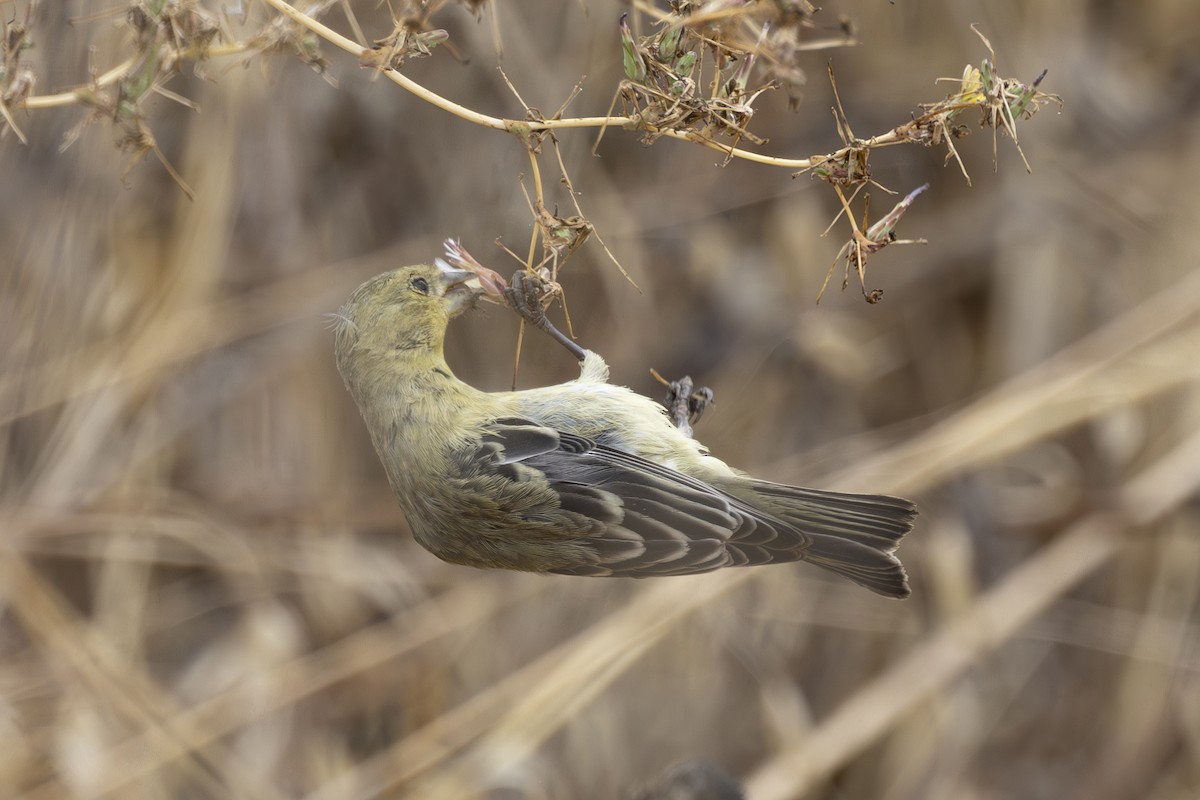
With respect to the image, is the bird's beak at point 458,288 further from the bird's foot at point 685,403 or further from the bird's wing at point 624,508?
the bird's foot at point 685,403

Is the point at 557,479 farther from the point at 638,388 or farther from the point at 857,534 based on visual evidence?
the point at 638,388

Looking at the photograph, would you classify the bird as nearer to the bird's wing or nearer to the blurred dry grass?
the bird's wing

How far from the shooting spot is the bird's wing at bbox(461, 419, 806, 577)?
2922mm

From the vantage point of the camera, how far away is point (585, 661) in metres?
5.75

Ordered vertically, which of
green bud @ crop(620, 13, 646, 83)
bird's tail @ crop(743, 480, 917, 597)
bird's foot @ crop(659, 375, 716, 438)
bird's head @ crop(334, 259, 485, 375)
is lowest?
bird's tail @ crop(743, 480, 917, 597)

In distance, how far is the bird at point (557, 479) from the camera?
298cm

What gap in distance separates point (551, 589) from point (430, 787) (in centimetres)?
126

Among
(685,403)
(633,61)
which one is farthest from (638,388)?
(633,61)

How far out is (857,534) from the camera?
315 centimetres

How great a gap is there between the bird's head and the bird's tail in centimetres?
91

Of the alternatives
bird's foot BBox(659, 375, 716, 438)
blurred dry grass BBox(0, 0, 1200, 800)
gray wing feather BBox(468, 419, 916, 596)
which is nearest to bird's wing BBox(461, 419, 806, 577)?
gray wing feather BBox(468, 419, 916, 596)

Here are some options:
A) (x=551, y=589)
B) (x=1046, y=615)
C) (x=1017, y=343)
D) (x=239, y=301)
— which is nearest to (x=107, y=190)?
(x=239, y=301)

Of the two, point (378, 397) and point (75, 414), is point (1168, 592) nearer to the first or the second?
point (378, 397)

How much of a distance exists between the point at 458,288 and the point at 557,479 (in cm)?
57
